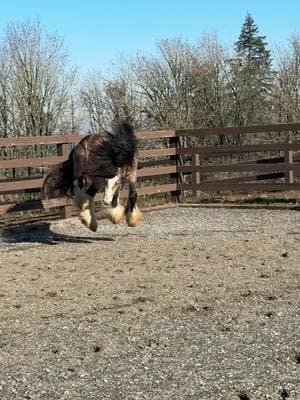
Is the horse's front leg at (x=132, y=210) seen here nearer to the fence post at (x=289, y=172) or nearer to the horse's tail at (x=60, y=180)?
the horse's tail at (x=60, y=180)

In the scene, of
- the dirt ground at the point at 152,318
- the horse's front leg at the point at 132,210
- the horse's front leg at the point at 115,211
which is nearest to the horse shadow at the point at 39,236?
the dirt ground at the point at 152,318

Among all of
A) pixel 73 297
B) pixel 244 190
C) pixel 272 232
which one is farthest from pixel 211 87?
pixel 73 297

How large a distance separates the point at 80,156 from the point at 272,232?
3409 millimetres

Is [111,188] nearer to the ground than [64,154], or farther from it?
nearer to the ground

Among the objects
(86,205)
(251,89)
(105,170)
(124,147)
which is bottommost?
(86,205)

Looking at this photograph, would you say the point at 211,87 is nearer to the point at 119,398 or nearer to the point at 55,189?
the point at 55,189

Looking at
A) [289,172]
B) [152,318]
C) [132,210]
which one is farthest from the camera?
[289,172]

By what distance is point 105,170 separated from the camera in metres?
10.2

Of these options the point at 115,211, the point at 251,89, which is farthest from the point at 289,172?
the point at 251,89

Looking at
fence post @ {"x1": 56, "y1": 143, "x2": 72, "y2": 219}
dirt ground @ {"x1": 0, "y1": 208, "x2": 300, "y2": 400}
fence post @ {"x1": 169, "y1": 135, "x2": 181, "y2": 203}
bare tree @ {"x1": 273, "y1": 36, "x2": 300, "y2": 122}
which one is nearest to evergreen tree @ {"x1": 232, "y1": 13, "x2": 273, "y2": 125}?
bare tree @ {"x1": 273, "y1": 36, "x2": 300, "y2": 122}

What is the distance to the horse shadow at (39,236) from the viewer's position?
37.1ft

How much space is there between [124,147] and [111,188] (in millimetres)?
660

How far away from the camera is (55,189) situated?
10859 millimetres

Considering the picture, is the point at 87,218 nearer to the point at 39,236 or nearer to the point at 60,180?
the point at 60,180
